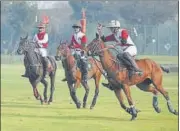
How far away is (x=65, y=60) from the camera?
2158 centimetres

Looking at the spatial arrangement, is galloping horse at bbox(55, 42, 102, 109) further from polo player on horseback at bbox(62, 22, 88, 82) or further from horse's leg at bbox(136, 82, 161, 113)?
horse's leg at bbox(136, 82, 161, 113)

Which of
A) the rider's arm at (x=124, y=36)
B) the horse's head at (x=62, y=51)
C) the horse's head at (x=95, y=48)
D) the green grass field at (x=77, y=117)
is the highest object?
the rider's arm at (x=124, y=36)

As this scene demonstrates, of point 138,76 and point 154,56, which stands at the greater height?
point 138,76

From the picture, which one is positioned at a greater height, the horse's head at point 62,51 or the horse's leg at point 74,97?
the horse's head at point 62,51

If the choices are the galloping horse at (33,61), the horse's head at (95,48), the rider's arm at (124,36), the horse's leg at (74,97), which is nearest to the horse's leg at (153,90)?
the rider's arm at (124,36)

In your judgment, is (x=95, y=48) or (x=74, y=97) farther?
(x=74, y=97)

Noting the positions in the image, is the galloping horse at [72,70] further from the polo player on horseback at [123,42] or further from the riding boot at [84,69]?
the polo player on horseback at [123,42]

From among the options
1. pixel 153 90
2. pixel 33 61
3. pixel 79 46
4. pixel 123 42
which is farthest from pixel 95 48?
pixel 33 61

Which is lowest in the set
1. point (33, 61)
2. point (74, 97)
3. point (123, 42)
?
point (74, 97)

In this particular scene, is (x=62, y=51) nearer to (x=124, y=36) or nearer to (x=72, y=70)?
(x=72, y=70)

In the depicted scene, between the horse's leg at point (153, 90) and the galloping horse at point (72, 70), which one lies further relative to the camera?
the galloping horse at point (72, 70)

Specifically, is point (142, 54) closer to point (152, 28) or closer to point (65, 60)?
point (152, 28)

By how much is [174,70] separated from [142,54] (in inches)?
552

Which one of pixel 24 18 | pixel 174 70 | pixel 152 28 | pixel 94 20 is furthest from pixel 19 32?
pixel 174 70
